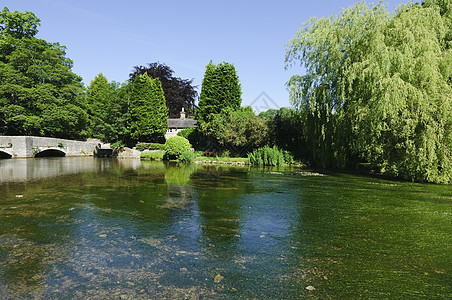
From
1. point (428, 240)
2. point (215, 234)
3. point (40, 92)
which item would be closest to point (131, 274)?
point (215, 234)

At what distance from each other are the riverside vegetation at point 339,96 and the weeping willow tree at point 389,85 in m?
0.05

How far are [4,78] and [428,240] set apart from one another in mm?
37547

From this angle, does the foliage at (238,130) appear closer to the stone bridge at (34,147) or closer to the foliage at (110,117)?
the foliage at (110,117)

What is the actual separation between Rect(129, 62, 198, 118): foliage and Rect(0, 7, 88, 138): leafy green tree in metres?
16.6

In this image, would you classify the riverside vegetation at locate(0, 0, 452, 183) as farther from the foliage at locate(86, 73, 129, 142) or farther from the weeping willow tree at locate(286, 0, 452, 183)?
the foliage at locate(86, 73, 129, 142)

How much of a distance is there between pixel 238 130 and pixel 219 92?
318 inches

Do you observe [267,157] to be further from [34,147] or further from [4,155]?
[4,155]

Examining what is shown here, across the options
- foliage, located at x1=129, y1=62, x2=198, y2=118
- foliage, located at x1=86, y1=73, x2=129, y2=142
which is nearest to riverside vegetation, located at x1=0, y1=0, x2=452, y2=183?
foliage, located at x1=86, y1=73, x2=129, y2=142

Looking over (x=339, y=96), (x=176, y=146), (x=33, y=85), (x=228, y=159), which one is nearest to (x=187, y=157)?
(x=176, y=146)

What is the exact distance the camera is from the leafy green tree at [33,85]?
30.7 metres

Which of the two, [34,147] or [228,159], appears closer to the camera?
[228,159]

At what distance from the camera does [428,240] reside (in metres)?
5.36

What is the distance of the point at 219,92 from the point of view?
110ft

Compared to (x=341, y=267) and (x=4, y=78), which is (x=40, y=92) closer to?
(x=4, y=78)
